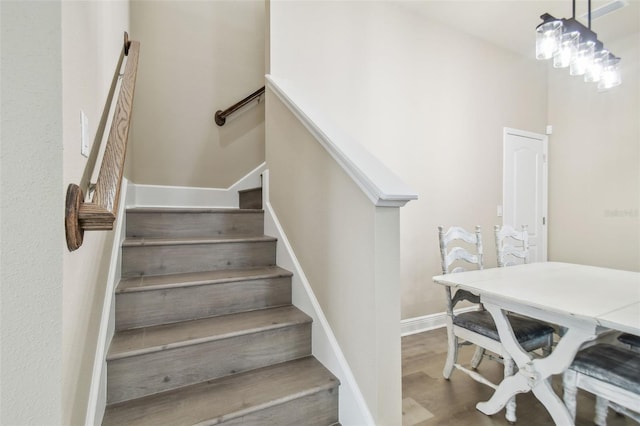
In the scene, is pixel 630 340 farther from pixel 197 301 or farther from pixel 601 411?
pixel 197 301

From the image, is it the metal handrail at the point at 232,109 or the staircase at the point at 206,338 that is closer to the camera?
the staircase at the point at 206,338

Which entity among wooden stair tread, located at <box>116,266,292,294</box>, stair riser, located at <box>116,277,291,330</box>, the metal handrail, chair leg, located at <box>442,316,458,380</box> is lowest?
chair leg, located at <box>442,316,458,380</box>

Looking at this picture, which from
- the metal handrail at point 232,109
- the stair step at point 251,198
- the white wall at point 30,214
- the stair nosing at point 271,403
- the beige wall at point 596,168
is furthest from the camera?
the beige wall at point 596,168

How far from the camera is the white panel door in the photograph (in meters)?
3.56

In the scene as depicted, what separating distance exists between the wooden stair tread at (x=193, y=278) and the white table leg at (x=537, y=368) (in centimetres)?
120

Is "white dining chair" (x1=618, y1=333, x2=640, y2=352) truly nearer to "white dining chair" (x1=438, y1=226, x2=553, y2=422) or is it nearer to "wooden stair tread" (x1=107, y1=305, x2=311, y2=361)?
"white dining chair" (x1=438, y1=226, x2=553, y2=422)

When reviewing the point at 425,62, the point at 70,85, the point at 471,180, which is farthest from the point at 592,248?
the point at 70,85

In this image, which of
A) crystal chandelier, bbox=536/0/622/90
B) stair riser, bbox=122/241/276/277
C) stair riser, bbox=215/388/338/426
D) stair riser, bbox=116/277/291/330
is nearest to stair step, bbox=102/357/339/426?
stair riser, bbox=215/388/338/426

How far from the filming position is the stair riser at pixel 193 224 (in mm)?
2008

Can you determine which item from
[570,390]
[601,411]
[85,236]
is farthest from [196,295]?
[601,411]

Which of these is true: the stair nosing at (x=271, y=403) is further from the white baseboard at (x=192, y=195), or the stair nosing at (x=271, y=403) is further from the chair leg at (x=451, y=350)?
the white baseboard at (x=192, y=195)

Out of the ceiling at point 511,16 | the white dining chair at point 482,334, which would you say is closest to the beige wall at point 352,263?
the white dining chair at point 482,334

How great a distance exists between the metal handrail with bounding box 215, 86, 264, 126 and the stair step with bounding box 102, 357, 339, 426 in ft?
7.70

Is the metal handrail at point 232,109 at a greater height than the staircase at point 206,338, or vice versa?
the metal handrail at point 232,109
